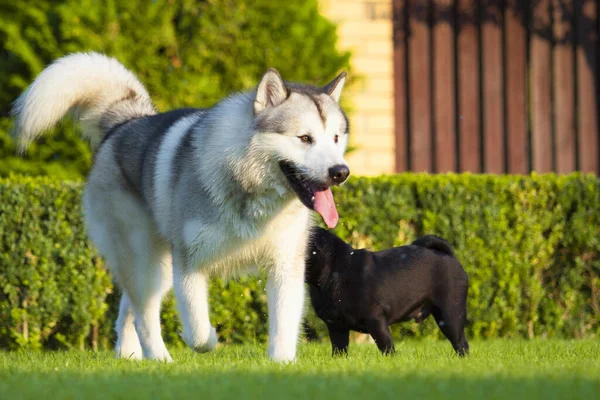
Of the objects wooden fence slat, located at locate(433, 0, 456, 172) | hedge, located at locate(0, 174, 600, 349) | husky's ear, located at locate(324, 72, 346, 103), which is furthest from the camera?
wooden fence slat, located at locate(433, 0, 456, 172)

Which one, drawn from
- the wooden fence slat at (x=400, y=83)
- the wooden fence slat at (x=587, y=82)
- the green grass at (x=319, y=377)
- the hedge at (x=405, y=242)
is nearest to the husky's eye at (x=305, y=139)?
the green grass at (x=319, y=377)

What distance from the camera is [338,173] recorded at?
15.8ft

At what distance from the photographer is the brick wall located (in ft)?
31.0

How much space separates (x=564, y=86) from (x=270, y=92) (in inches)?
234

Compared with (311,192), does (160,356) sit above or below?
below

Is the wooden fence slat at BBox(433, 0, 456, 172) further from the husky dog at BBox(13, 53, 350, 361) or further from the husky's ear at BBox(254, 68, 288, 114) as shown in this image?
the husky's ear at BBox(254, 68, 288, 114)

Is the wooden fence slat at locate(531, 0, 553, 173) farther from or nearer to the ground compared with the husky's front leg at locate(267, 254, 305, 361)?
farther from the ground

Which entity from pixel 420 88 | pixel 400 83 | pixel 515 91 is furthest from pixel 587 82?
pixel 400 83

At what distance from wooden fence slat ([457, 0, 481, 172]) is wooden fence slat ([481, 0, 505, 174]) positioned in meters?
0.09

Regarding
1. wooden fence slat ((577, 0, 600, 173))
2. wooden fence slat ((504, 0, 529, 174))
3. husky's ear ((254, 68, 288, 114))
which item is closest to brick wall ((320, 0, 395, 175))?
wooden fence slat ((504, 0, 529, 174))

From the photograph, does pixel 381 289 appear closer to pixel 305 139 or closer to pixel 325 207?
pixel 325 207

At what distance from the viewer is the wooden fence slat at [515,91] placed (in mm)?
10039

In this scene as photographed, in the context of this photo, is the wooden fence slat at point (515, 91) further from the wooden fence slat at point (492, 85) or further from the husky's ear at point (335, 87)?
the husky's ear at point (335, 87)

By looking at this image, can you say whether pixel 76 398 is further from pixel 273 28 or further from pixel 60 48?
pixel 273 28
